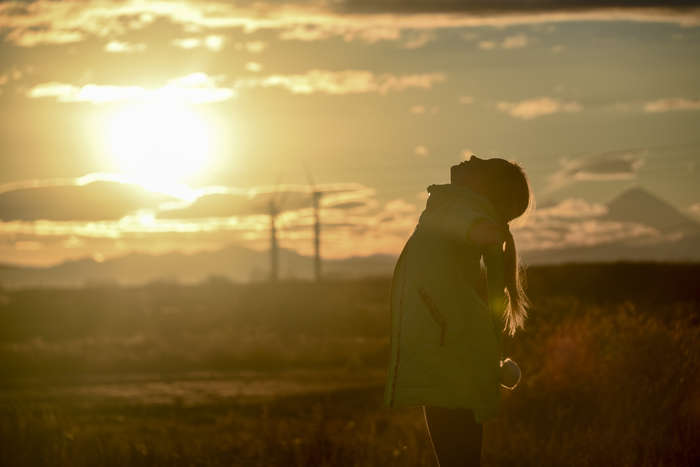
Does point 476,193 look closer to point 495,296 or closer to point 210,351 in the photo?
point 495,296

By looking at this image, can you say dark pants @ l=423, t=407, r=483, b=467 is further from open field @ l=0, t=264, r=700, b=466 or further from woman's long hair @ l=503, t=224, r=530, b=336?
open field @ l=0, t=264, r=700, b=466

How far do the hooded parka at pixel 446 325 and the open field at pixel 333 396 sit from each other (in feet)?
10.9

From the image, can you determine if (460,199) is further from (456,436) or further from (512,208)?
(456,436)

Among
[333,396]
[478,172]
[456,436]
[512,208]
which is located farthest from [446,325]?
[333,396]

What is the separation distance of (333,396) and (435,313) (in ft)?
Answer: 63.3

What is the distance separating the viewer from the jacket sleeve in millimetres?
4914

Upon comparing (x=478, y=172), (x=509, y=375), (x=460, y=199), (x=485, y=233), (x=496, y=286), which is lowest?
(x=509, y=375)

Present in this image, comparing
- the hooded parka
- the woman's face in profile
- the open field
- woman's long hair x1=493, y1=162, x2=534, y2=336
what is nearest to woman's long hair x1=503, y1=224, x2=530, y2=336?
woman's long hair x1=493, y1=162, x2=534, y2=336

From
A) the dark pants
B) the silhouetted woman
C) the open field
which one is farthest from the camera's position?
the open field

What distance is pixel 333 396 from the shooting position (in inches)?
936

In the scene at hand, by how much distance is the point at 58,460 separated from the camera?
8.37 m

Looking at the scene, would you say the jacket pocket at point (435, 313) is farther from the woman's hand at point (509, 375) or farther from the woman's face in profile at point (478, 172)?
the woman's face in profile at point (478, 172)

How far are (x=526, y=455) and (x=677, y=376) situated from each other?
320cm

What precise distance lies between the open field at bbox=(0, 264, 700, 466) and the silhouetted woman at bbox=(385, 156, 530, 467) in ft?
10.6
